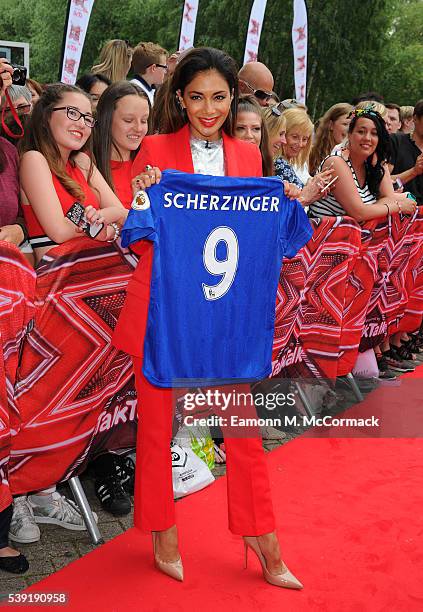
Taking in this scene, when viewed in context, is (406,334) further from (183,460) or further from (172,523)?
(172,523)

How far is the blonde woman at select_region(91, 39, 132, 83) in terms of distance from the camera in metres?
6.23

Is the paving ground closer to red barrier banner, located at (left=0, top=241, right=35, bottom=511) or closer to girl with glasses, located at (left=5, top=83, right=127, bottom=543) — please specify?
girl with glasses, located at (left=5, top=83, right=127, bottom=543)

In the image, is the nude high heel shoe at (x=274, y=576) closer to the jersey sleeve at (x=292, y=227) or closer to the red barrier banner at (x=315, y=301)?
the jersey sleeve at (x=292, y=227)

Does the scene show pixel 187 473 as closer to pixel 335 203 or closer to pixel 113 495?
pixel 113 495

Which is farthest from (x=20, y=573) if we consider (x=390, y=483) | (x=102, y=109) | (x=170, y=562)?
(x=102, y=109)

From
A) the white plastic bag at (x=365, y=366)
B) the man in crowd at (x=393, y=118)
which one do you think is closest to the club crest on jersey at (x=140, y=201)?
the white plastic bag at (x=365, y=366)

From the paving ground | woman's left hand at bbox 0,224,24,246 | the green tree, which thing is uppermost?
the green tree

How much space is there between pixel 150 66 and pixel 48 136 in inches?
103

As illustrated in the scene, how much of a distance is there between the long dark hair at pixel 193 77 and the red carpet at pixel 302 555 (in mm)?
1713

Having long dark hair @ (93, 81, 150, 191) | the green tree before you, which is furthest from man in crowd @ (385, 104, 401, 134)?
the green tree

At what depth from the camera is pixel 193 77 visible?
9.61 ft

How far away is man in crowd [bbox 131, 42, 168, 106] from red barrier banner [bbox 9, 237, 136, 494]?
3.13 meters

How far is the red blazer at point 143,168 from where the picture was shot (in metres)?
2.88

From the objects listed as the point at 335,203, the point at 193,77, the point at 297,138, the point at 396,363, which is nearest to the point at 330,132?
the point at 297,138
